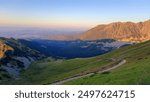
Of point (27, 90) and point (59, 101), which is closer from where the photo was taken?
point (59, 101)

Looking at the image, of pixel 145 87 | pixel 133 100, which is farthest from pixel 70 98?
pixel 145 87

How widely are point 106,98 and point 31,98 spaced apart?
5.50m

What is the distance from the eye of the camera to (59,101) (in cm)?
2400

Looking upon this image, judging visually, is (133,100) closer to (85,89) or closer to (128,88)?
(128,88)

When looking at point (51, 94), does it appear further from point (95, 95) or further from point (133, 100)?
point (133, 100)

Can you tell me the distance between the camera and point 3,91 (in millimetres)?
26391

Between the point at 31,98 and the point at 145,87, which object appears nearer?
the point at 31,98

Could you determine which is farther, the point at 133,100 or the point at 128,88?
the point at 128,88

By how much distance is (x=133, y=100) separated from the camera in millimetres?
24078

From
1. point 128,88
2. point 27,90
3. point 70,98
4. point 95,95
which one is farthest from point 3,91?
point 128,88

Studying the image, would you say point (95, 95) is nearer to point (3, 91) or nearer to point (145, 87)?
point (145, 87)

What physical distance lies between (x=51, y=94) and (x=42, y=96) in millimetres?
675

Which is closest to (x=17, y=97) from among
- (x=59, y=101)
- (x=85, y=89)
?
(x=59, y=101)

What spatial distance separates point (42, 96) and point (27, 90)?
2039 millimetres
